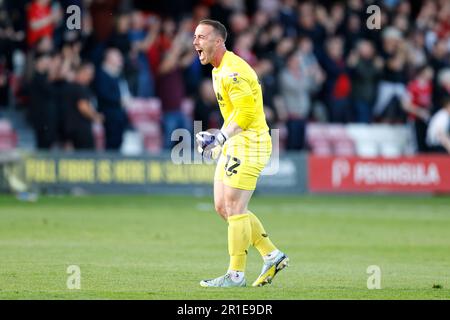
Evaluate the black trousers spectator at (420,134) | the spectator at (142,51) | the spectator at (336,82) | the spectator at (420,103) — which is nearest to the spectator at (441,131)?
the black trousers spectator at (420,134)

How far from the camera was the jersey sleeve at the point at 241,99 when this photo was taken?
11289mm

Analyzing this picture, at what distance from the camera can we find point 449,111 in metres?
28.1

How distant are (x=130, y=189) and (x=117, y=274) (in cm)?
1326

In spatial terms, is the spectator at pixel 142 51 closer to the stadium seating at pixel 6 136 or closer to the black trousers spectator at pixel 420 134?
the stadium seating at pixel 6 136

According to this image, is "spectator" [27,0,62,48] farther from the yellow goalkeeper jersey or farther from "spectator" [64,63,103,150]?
the yellow goalkeeper jersey

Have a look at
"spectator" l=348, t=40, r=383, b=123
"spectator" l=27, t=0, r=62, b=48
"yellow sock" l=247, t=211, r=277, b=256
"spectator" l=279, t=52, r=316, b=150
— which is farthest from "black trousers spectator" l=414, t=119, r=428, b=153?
"yellow sock" l=247, t=211, r=277, b=256

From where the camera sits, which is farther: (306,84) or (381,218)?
(306,84)

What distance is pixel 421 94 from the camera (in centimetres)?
2964

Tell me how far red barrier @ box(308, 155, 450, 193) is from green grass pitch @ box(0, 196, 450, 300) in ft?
5.21

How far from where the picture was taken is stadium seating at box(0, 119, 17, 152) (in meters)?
25.9

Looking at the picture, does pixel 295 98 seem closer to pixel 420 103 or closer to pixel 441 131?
pixel 420 103
